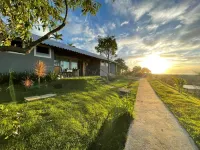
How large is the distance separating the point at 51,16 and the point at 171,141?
5.18m

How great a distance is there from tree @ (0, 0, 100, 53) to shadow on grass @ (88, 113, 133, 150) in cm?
298

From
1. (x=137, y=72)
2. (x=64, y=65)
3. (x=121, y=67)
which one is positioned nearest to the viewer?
(x=64, y=65)

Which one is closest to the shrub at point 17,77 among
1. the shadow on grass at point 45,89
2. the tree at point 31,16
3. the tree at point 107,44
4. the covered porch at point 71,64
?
the shadow on grass at point 45,89

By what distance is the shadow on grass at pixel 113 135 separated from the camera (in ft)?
10.6

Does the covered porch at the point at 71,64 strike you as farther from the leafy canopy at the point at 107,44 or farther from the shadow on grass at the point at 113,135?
the shadow on grass at the point at 113,135

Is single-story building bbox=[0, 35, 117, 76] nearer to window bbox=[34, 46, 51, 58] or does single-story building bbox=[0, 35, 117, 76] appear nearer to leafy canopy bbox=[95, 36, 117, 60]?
window bbox=[34, 46, 51, 58]

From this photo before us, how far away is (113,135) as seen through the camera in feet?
12.4

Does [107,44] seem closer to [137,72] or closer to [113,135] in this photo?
[113,135]

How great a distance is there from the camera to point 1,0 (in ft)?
7.68

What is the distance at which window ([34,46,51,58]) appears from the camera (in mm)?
10098

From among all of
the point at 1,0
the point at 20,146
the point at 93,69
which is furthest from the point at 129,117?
the point at 93,69

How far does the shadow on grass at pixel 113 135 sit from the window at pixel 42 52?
8.65 m

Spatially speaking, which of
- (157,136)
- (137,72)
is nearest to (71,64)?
(157,136)

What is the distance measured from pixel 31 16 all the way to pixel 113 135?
Result: 4140 millimetres
